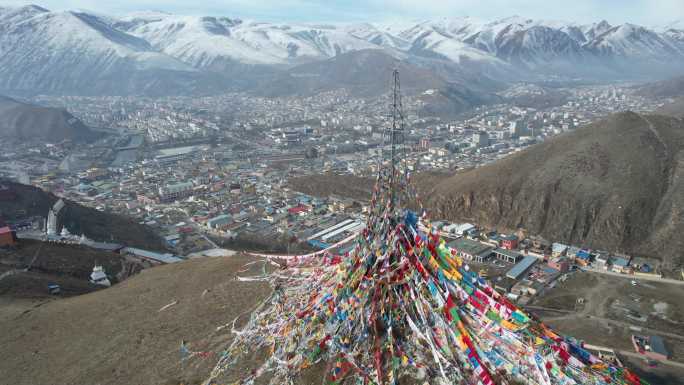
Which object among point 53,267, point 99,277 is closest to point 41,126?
point 53,267

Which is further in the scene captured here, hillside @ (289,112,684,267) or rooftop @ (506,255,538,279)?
hillside @ (289,112,684,267)

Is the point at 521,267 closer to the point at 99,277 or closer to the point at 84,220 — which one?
the point at 99,277

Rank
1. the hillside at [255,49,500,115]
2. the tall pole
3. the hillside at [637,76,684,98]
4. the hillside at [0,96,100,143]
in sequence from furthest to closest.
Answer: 1. the hillside at [255,49,500,115]
2. the hillside at [637,76,684,98]
3. the hillside at [0,96,100,143]
4. the tall pole

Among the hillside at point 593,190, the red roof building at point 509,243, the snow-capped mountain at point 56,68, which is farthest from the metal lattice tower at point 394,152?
the snow-capped mountain at point 56,68

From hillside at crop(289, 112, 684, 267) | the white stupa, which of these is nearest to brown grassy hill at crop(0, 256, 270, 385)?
the white stupa

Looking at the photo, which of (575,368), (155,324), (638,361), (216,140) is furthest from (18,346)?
(216,140)

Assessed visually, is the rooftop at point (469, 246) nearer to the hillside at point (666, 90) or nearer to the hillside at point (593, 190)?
the hillside at point (593, 190)

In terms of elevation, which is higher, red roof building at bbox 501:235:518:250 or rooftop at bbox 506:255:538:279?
rooftop at bbox 506:255:538:279

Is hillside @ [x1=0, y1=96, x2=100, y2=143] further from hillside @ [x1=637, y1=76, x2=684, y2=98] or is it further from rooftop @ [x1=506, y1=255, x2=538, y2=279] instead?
hillside @ [x1=637, y1=76, x2=684, y2=98]
